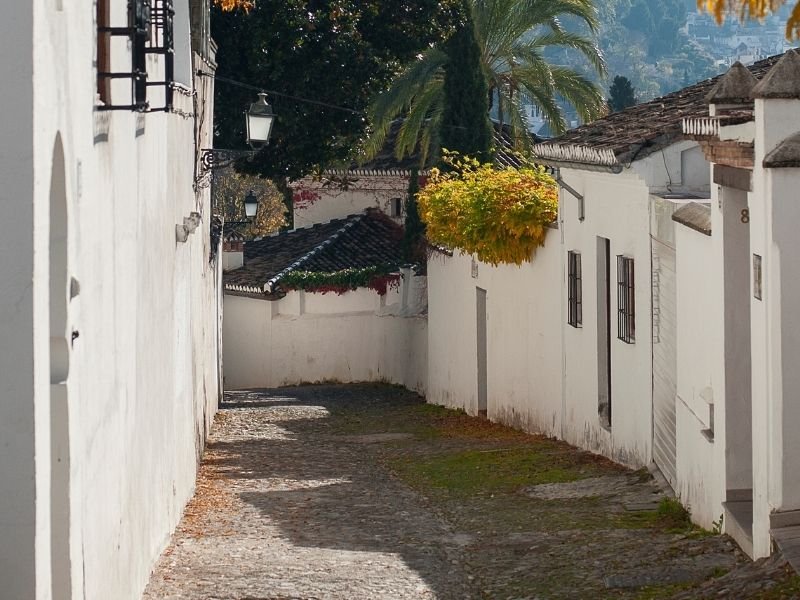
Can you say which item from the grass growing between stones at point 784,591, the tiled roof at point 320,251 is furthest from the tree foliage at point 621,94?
the grass growing between stones at point 784,591

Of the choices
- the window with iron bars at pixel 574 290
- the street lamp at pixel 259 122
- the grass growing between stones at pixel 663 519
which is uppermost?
the street lamp at pixel 259 122

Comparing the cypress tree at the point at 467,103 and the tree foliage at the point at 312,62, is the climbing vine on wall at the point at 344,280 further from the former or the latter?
the cypress tree at the point at 467,103

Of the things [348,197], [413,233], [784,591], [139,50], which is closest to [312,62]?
[413,233]

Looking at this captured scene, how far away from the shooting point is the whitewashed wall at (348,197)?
115ft

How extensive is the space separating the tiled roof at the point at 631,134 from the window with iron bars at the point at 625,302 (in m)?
1.06

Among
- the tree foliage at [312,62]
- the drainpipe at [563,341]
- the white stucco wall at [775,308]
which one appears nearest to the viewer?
the white stucco wall at [775,308]

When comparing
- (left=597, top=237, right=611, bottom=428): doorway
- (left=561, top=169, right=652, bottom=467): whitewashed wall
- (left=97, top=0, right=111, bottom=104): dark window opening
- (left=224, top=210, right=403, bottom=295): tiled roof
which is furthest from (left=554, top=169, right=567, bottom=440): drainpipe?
(left=224, top=210, right=403, bottom=295): tiled roof

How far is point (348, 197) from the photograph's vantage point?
35.8 metres

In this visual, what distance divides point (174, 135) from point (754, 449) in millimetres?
6181

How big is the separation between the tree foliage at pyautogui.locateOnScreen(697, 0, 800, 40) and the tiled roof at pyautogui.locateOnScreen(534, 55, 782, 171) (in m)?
5.35

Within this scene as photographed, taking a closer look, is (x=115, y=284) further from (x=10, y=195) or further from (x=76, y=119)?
(x=10, y=195)

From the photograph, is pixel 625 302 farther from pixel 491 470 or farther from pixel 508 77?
pixel 508 77

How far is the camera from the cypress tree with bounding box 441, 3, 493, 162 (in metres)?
26.1

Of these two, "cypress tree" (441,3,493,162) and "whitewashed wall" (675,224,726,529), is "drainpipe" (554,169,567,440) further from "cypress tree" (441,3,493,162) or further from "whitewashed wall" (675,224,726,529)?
"cypress tree" (441,3,493,162)
